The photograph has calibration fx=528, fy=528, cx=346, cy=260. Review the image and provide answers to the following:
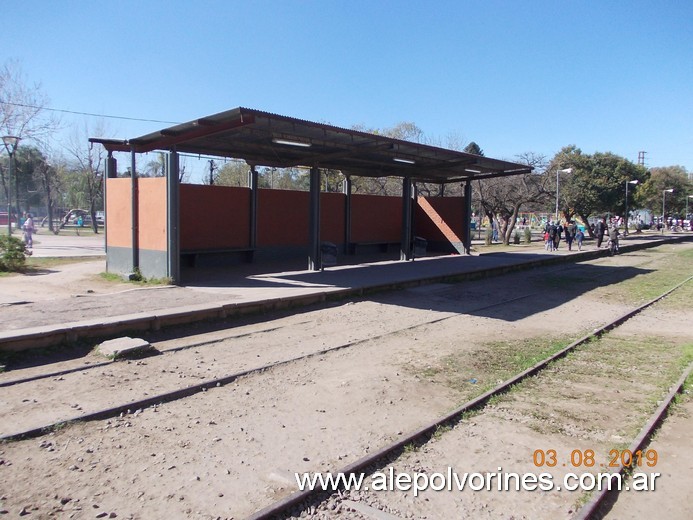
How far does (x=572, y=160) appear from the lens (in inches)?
1821

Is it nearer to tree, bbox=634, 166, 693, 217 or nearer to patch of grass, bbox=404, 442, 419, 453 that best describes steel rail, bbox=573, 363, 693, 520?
patch of grass, bbox=404, 442, 419, 453

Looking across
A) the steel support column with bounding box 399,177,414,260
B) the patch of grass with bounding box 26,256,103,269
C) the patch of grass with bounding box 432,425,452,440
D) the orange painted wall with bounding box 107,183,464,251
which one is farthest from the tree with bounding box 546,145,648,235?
the patch of grass with bounding box 432,425,452,440

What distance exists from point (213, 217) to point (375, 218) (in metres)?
9.15

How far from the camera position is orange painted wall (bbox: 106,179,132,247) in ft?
47.0

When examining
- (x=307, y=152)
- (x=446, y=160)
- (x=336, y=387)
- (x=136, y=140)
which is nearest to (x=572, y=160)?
(x=446, y=160)

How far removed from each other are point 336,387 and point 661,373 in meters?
4.63

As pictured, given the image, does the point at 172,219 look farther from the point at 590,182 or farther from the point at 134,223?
the point at 590,182

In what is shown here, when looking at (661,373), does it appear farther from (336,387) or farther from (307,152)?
(307,152)

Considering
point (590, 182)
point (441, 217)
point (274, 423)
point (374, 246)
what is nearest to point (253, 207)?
point (374, 246)

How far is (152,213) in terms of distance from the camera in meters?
13.6

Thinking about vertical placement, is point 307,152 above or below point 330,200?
above

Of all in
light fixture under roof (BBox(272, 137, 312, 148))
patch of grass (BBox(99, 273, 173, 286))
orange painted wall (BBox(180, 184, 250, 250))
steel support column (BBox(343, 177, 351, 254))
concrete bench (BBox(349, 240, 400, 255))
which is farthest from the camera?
concrete bench (BBox(349, 240, 400, 255))

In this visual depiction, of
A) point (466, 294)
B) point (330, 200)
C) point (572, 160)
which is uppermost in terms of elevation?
point (572, 160)

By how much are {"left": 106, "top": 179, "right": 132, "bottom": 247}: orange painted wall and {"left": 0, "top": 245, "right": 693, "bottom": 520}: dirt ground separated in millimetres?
4494
